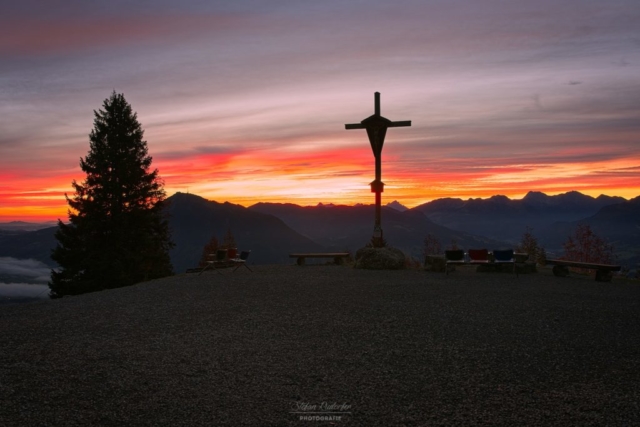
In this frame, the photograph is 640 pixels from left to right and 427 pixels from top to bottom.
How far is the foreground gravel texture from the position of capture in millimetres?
6254

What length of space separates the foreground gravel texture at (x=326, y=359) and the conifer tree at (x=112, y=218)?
1769 cm

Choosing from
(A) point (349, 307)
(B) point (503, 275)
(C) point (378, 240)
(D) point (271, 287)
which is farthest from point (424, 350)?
(C) point (378, 240)

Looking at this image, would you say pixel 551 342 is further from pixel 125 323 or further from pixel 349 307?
pixel 125 323

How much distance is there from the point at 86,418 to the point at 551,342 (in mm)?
7850

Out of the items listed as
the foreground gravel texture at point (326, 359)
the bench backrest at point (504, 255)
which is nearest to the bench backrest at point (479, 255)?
the bench backrest at point (504, 255)

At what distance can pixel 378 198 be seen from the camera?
2286cm

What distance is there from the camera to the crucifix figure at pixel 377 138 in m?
22.7

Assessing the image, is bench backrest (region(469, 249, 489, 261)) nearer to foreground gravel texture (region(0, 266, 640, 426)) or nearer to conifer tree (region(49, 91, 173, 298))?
foreground gravel texture (region(0, 266, 640, 426))

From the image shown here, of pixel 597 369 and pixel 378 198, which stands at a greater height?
pixel 378 198

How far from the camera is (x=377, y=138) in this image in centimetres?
2286

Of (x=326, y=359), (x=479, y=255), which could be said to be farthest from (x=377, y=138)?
(x=326, y=359)

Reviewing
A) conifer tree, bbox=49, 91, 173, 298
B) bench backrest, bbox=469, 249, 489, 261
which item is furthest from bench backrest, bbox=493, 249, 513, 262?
conifer tree, bbox=49, 91, 173, 298

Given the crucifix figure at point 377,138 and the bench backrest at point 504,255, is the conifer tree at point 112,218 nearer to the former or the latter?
the crucifix figure at point 377,138

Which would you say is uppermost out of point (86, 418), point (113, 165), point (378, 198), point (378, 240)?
point (113, 165)
